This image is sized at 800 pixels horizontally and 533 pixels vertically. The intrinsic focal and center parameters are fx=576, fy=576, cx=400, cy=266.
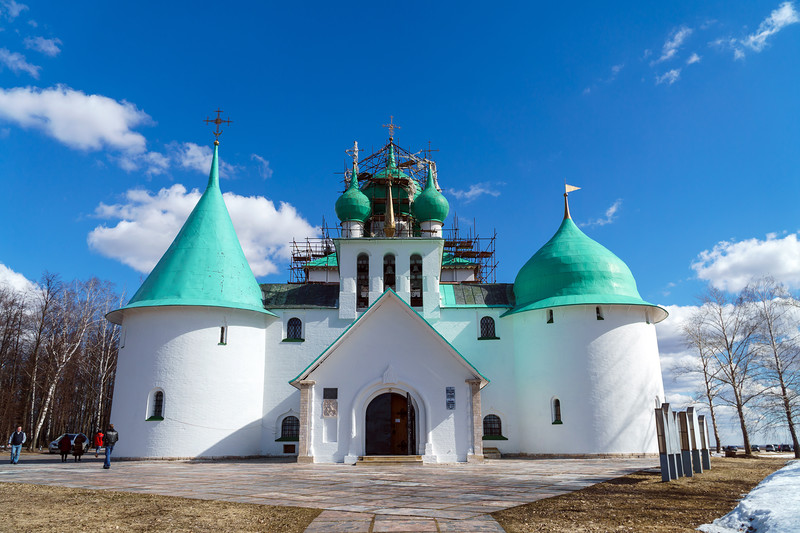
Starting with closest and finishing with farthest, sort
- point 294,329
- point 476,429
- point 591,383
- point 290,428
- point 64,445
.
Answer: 1. point 476,429
2. point 64,445
3. point 591,383
4. point 290,428
5. point 294,329

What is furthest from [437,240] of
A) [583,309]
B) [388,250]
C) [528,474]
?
[528,474]

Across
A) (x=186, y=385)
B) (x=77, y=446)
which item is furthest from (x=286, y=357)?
(x=77, y=446)

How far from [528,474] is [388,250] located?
Result: 1339cm

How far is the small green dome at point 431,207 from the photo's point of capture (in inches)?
1217

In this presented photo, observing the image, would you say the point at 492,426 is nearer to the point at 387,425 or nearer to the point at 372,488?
the point at 387,425

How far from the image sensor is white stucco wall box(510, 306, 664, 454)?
22.6m

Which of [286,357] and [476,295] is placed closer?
[286,357]

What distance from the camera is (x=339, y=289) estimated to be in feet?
87.9

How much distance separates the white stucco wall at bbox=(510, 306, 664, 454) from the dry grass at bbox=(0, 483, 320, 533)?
1672cm

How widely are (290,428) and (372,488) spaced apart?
45.5ft

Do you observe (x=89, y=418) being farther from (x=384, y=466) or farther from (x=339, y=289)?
(x=384, y=466)

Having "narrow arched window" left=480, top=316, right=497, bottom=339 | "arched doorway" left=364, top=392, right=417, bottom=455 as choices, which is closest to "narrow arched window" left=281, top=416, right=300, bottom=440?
"arched doorway" left=364, top=392, right=417, bottom=455

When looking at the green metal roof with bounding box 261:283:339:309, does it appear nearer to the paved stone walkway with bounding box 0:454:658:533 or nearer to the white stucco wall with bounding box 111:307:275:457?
the white stucco wall with bounding box 111:307:275:457

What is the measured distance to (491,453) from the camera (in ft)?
78.1
